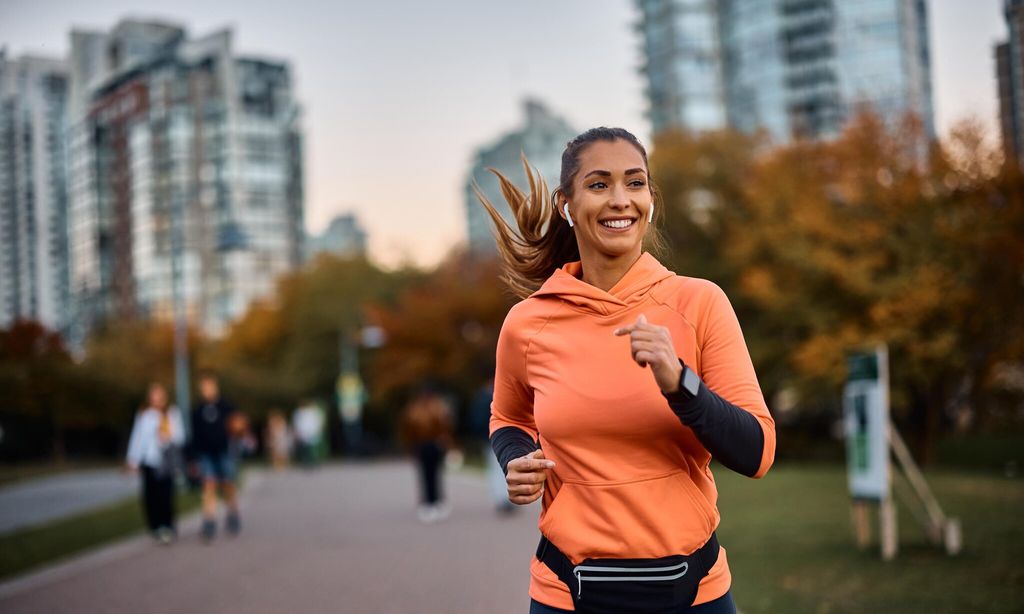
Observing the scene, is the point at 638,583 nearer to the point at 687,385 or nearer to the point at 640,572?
the point at 640,572

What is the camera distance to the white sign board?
1021 centimetres

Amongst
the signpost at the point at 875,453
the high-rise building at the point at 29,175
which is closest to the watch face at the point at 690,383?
the signpost at the point at 875,453

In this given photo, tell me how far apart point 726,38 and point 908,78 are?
18.2 meters

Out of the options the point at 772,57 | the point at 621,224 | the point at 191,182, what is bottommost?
the point at 621,224

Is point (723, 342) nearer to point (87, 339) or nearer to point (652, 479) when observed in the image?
point (652, 479)

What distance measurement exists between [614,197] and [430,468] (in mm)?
14879

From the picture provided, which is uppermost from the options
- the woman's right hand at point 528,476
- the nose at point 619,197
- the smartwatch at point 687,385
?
the nose at point 619,197

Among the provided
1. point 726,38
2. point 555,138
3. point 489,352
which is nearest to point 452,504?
point 489,352

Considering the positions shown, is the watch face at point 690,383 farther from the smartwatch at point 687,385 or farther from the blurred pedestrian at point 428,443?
the blurred pedestrian at point 428,443

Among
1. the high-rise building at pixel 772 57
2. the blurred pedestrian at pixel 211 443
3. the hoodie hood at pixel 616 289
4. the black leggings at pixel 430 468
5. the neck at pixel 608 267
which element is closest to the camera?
the hoodie hood at pixel 616 289

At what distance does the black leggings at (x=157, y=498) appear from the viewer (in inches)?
571

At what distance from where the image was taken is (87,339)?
65.0 meters

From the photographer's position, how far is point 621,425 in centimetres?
269

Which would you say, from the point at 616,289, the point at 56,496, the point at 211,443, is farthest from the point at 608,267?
the point at 56,496
